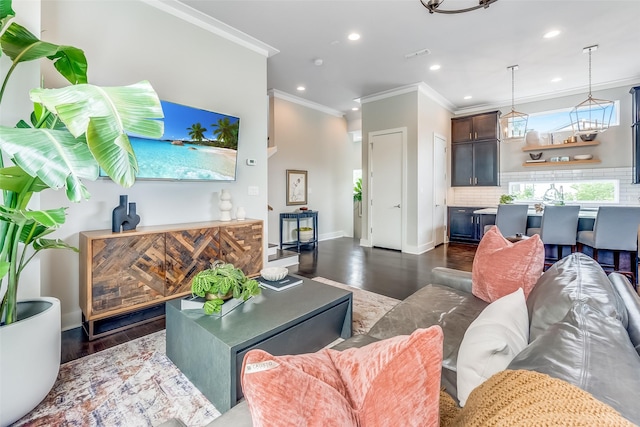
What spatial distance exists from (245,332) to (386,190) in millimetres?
4800

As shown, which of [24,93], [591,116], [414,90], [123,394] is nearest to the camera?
[123,394]

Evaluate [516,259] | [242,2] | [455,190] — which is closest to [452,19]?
[242,2]

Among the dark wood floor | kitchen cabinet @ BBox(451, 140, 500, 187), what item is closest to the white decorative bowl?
the dark wood floor

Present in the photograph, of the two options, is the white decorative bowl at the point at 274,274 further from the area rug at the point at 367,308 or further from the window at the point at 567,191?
the window at the point at 567,191

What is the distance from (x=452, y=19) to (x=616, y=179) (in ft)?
15.1

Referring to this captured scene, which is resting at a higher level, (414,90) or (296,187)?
(414,90)

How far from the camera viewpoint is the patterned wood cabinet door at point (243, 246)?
3096 millimetres

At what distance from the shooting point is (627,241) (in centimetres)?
332

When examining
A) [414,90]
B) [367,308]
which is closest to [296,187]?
[414,90]

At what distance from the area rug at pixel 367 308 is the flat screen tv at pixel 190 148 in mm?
2025

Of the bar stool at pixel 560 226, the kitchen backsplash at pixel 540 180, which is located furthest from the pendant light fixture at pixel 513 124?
the kitchen backsplash at pixel 540 180

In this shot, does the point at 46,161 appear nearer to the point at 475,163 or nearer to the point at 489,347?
the point at 489,347

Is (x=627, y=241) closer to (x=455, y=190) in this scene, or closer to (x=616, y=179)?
(x=616, y=179)

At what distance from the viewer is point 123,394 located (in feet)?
5.45
